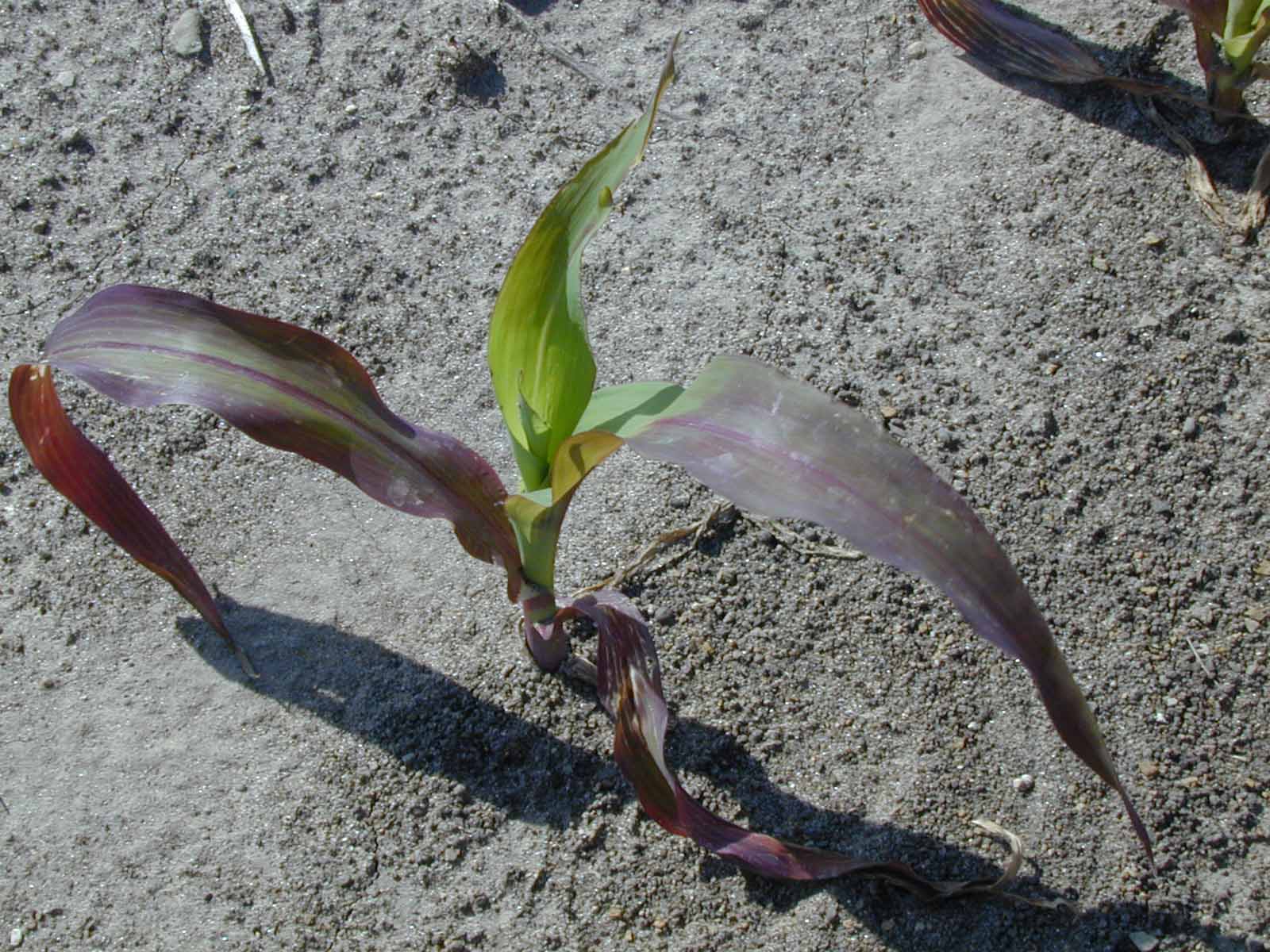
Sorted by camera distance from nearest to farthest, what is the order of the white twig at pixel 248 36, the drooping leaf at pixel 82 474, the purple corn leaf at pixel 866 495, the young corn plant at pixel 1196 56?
the purple corn leaf at pixel 866 495, the drooping leaf at pixel 82 474, the young corn plant at pixel 1196 56, the white twig at pixel 248 36

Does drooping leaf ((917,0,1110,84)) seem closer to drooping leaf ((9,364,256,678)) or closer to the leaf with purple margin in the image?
the leaf with purple margin

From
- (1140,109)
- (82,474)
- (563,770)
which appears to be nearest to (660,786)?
(563,770)

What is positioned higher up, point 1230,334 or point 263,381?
point 263,381

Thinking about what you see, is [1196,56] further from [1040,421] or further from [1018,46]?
[1040,421]

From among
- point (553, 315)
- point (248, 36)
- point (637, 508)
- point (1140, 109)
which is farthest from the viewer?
point (248, 36)

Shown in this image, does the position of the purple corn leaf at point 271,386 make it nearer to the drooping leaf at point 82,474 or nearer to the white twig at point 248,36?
the drooping leaf at point 82,474

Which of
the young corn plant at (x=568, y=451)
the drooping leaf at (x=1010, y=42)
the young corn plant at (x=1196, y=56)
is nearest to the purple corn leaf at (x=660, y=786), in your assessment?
the young corn plant at (x=568, y=451)
